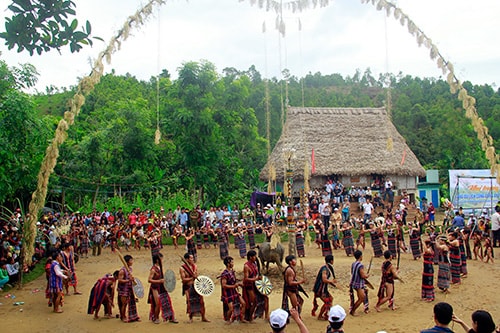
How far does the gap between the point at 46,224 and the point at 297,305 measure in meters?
12.0

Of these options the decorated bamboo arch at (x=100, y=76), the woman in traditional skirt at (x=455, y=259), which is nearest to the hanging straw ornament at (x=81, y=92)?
the decorated bamboo arch at (x=100, y=76)

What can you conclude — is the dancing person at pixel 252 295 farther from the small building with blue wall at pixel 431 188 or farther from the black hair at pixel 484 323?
the small building with blue wall at pixel 431 188

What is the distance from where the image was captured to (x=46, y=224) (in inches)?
690

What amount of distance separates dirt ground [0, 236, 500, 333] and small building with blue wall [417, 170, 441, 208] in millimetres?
16747

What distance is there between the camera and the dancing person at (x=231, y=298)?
9000mm

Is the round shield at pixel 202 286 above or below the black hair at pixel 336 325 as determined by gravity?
below

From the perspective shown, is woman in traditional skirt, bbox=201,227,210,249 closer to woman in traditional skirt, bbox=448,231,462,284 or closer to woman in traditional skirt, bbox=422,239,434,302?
woman in traditional skirt, bbox=448,231,462,284

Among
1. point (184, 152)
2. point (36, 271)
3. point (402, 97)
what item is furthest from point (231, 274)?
point (402, 97)

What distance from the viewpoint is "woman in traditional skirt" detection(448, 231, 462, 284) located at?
11579 mm

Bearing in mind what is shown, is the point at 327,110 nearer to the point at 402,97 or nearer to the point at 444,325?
the point at 402,97

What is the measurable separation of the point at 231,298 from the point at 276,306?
1.77m

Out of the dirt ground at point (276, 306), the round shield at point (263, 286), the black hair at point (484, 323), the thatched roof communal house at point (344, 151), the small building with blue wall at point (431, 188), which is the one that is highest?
the thatched roof communal house at point (344, 151)

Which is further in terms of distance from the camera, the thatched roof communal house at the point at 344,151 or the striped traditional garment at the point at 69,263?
the thatched roof communal house at the point at 344,151

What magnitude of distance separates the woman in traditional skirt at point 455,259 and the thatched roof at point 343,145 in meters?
14.9
